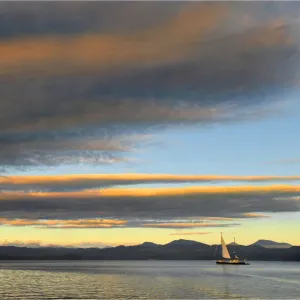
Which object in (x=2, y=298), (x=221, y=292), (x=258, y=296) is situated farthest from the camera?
(x=221, y=292)

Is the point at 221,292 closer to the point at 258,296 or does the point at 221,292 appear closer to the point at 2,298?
the point at 258,296

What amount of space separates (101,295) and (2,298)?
25450mm

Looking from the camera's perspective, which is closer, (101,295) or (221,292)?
(101,295)


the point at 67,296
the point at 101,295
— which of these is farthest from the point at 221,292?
the point at 67,296

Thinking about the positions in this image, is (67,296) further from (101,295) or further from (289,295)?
(289,295)

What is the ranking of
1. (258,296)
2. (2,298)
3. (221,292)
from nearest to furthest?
(2,298) → (258,296) → (221,292)

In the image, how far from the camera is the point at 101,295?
134 m

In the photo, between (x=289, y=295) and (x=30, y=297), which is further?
(x=289, y=295)

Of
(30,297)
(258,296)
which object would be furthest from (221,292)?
(30,297)

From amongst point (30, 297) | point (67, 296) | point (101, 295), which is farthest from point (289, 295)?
point (30, 297)

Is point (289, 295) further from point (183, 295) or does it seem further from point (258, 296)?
point (183, 295)

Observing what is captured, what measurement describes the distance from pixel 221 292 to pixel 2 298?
5933 centimetres

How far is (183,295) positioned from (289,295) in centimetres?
2882

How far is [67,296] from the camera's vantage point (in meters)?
129
